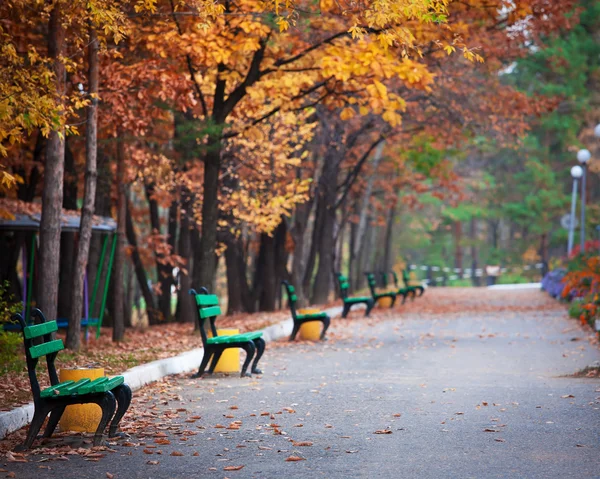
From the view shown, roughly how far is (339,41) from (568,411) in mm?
9821

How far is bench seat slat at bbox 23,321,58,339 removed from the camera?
27.2 ft

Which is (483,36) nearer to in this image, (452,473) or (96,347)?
(96,347)

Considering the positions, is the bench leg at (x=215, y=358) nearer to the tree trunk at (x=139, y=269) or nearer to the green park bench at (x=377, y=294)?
the tree trunk at (x=139, y=269)

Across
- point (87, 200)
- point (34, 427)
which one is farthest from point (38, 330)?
point (87, 200)

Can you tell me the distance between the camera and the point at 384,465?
727 centimetres

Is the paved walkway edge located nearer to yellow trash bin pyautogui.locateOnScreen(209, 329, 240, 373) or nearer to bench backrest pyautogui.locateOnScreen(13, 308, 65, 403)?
bench backrest pyautogui.locateOnScreen(13, 308, 65, 403)

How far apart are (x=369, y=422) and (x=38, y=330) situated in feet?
10.1

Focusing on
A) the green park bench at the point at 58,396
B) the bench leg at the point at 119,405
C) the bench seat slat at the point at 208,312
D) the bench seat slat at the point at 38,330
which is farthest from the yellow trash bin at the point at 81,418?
the bench seat slat at the point at 208,312

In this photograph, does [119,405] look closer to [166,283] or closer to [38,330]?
[38,330]

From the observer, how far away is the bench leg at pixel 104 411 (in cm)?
825

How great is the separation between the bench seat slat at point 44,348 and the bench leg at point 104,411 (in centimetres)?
65

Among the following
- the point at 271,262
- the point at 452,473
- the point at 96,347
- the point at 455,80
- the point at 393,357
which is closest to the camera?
the point at 452,473

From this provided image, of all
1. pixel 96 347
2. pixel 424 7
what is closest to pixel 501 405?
pixel 424 7

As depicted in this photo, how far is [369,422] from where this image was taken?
9.32 m
